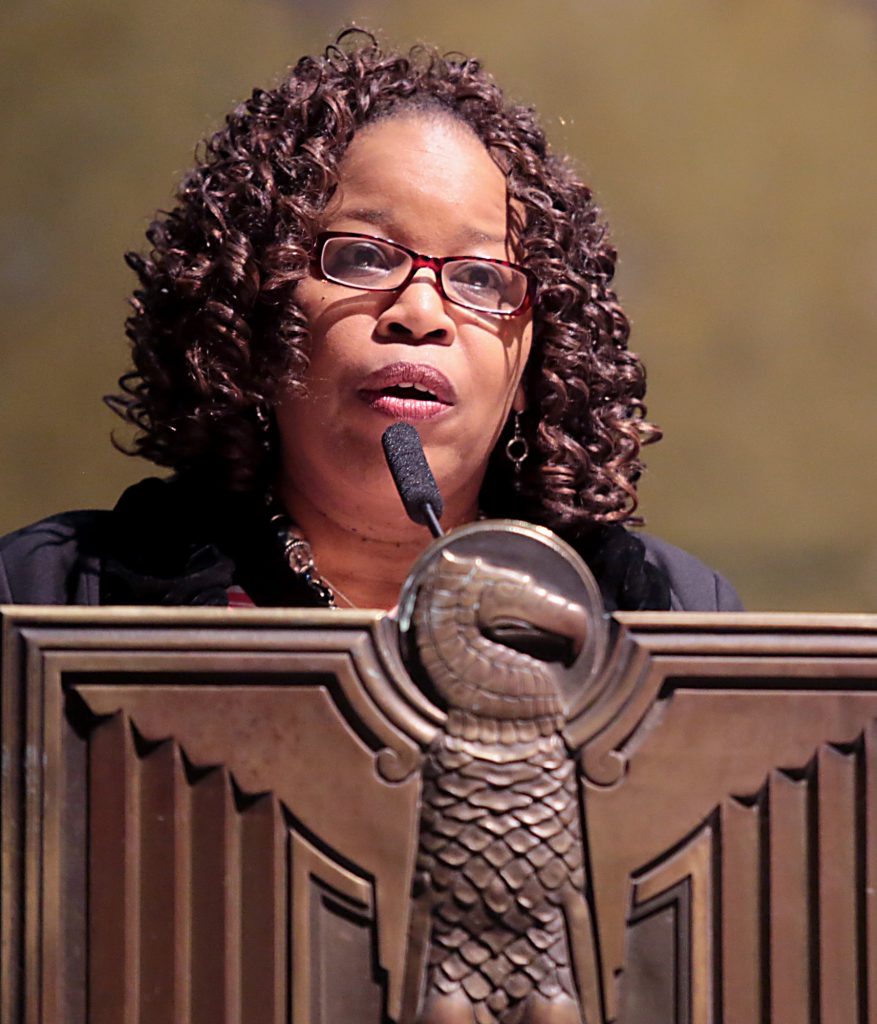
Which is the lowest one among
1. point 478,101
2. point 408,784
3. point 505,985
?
point 505,985

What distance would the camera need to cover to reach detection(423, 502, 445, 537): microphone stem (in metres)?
0.82

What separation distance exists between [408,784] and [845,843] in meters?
0.24

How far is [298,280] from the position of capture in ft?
3.34

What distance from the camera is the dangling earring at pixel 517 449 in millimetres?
1126

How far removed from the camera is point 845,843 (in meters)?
0.78

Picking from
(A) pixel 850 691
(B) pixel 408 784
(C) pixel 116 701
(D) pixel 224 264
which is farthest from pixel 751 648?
(D) pixel 224 264

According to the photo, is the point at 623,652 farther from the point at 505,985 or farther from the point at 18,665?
the point at 18,665

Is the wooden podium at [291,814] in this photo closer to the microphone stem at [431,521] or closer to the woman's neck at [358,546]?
the microphone stem at [431,521]

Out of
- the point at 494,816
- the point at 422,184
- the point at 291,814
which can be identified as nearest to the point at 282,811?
the point at 291,814

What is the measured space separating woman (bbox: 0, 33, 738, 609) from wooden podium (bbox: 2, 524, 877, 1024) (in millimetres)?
246

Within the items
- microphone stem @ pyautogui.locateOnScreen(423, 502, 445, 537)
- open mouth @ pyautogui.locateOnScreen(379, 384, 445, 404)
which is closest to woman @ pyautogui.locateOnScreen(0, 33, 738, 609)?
open mouth @ pyautogui.locateOnScreen(379, 384, 445, 404)

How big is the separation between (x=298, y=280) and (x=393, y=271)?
0.07 meters

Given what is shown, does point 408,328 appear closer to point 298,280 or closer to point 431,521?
point 298,280

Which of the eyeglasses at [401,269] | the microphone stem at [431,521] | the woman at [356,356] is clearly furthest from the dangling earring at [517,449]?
the microphone stem at [431,521]
